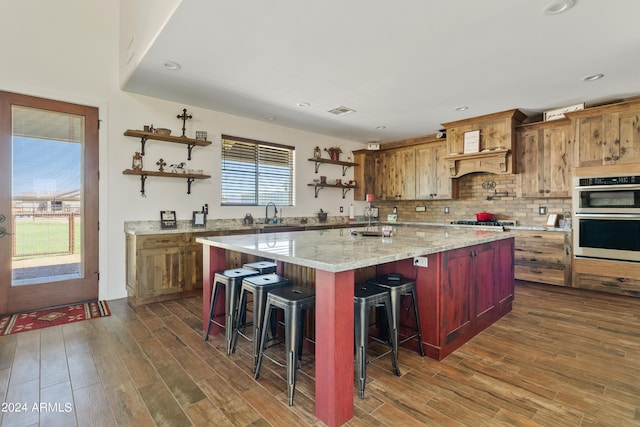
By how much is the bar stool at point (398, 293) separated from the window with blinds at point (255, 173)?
129 inches

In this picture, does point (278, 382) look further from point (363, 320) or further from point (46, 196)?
point (46, 196)

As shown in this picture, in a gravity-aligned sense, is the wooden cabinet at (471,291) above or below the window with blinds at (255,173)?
below

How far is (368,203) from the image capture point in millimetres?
7348

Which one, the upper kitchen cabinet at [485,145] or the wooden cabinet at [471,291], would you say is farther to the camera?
the upper kitchen cabinet at [485,145]

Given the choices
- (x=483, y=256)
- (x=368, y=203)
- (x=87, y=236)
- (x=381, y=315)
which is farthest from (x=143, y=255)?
(x=368, y=203)

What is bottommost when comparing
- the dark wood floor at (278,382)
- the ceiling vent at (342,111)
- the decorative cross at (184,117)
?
the dark wood floor at (278,382)

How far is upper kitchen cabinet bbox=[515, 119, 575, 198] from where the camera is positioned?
455 centimetres

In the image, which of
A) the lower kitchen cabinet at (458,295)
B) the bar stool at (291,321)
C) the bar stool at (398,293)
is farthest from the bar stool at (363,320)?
the lower kitchen cabinet at (458,295)

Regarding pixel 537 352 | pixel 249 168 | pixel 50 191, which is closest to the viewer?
pixel 537 352

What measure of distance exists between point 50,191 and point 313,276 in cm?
332

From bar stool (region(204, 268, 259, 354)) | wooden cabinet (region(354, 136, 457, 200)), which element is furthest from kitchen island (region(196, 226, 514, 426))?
wooden cabinet (region(354, 136, 457, 200))

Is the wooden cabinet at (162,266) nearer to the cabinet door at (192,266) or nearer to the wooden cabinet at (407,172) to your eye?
the cabinet door at (192,266)

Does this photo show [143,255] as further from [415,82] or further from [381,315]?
[415,82]

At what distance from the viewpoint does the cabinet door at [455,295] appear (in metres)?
2.42
